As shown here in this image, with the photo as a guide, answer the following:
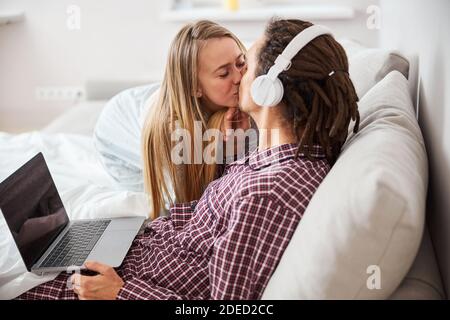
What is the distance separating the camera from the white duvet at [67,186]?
113cm

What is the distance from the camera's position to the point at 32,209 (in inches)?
47.3

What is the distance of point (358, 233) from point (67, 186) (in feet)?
3.85

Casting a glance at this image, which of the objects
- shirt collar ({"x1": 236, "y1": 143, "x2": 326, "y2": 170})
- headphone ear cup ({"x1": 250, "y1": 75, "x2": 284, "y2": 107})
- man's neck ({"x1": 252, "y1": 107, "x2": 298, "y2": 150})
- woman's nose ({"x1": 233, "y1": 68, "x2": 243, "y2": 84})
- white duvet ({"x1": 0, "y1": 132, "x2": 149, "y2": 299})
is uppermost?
headphone ear cup ({"x1": 250, "y1": 75, "x2": 284, "y2": 107})

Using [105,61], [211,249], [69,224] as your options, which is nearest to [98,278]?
[211,249]

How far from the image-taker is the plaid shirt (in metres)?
0.90

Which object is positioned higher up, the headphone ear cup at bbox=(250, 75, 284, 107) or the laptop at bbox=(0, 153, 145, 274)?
the headphone ear cup at bbox=(250, 75, 284, 107)

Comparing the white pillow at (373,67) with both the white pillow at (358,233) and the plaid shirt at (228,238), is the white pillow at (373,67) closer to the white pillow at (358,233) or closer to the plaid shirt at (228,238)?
the plaid shirt at (228,238)

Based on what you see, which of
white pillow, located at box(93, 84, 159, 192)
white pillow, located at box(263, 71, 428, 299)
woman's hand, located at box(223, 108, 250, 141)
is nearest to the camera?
white pillow, located at box(263, 71, 428, 299)

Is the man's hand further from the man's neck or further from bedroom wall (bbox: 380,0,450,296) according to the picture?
bedroom wall (bbox: 380,0,450,296)

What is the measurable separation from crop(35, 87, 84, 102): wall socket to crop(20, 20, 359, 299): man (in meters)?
2.46

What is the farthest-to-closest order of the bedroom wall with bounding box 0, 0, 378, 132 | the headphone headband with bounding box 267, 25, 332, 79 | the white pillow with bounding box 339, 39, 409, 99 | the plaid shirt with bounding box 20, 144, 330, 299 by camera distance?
the bedroom wall with bounding box 0, 0, 378, 132, the white pillow with bounding box 339, 39, 409, 99, the headphone headband with bounding box 267, 25, 332, 79, the plaid shirt with bounding box 20, 144, 330, 299

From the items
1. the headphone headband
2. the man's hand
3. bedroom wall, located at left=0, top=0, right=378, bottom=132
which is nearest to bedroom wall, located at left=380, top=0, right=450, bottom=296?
the headphone headband

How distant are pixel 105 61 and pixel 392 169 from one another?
2816 millimetres

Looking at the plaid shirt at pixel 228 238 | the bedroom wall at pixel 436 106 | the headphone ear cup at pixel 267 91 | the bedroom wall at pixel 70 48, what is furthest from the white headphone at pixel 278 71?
the bedroom wall at pixel 70 48
